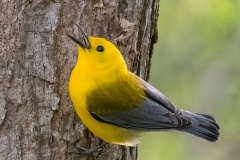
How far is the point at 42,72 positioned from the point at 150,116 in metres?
0.73

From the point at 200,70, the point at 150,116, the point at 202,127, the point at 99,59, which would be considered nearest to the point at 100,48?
the point at 99,59

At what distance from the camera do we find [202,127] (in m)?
3.99

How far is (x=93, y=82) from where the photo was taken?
360 cm

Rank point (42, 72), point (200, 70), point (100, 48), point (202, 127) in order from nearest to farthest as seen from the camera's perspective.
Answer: point (42, 72) → point (100, 48) → point (202, 127) → point (200, 70)

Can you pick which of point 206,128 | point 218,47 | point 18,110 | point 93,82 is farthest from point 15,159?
point 218,47

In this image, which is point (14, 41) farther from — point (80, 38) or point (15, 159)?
point (15, 159)

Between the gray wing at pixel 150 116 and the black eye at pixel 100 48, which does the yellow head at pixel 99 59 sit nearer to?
the black eye at pixel 100 48

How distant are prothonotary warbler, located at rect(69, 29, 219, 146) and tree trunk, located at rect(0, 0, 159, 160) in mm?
89

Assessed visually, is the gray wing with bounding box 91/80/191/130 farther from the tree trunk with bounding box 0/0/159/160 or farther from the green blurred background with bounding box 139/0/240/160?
the green blurred background with bounding box 139/0/240/160

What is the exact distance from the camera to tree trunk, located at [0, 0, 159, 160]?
11.0 ft

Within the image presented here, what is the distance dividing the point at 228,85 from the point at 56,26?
9.40 ft

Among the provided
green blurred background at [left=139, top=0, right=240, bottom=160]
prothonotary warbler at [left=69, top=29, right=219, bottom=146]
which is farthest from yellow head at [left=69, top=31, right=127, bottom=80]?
green blurred background at [left=139, top=0, right=240, bottom=160]

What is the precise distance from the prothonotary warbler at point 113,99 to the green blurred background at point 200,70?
1.91m

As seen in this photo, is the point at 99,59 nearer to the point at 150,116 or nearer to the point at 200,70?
the point at 150,116
